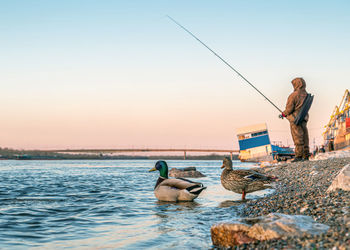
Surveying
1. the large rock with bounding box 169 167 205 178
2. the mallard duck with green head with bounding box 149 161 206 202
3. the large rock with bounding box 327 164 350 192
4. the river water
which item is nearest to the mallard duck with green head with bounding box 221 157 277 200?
the river water

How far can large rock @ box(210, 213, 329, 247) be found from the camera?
4.20 m

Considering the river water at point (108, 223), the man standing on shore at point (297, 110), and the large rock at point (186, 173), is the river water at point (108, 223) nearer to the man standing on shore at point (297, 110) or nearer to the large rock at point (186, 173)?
the man standing on shore at point (297, 110)

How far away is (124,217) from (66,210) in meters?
1.84

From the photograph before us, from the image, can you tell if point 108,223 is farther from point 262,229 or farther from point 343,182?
point 343,182

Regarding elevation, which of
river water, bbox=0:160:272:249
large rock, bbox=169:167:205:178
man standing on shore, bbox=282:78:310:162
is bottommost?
large rock, bbox=169:167:205:178

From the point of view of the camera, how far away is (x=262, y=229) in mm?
4363

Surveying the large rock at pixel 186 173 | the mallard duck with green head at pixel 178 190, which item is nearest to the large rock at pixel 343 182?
the mallard duck with green head at pixel 178 190

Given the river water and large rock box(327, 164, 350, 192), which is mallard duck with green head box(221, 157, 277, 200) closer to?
the river water

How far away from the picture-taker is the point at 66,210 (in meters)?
8.73

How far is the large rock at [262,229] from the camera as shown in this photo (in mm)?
4203

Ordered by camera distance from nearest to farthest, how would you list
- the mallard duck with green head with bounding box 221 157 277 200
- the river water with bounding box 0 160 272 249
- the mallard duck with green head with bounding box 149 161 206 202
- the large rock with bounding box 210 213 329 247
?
the large rock with bounding box 210 213 329 247 → the river water with bounding box 0 160 272 249 → the mallard duck with green head with bounding box 221 157 277 200 → the mallard duck with green head with bounding box 149 161 206 202

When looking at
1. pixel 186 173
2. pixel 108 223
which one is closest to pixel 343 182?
pixel 108 223

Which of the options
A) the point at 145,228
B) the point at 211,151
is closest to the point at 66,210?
the point at 145,228

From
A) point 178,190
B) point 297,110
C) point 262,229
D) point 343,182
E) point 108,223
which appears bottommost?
point 108,223
